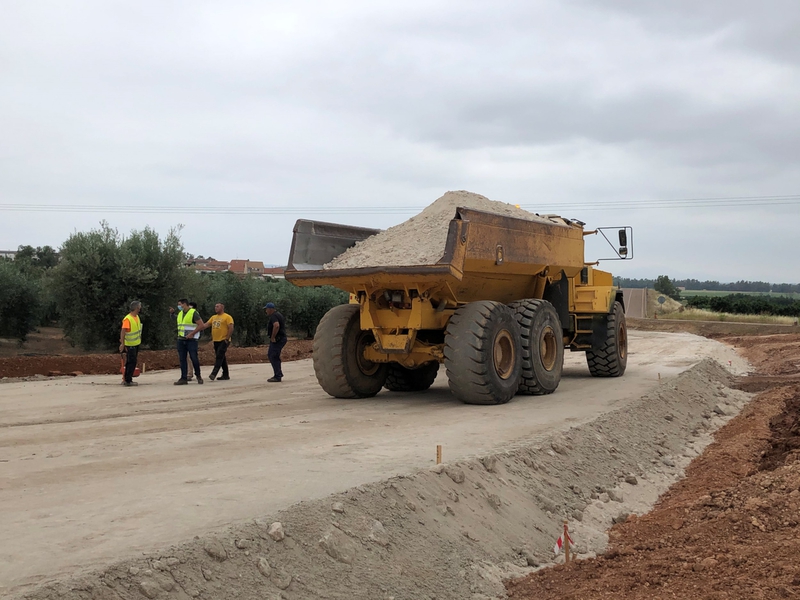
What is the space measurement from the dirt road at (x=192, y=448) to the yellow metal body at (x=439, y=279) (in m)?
1.00

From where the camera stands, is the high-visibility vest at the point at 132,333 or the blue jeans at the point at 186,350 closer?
the high-visibility vest at the point at 132,333

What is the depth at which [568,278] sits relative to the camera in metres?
13.9

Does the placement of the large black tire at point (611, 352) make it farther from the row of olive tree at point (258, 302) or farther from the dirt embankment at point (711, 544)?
the row of olive tree at point (258, 302)

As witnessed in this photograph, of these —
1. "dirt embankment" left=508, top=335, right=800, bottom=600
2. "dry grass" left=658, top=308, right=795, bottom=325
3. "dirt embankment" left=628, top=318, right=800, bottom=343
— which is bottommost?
"dirt embankment" left=508, top=335, right=800, bottom=600

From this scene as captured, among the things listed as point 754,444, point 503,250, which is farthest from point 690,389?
point 503,250

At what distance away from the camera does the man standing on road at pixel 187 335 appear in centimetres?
1449

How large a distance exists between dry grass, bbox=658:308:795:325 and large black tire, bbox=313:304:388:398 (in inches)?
1343

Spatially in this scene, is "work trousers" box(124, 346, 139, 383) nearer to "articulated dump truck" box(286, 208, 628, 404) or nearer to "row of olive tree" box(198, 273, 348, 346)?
"articulated dump truck" box(286, 208, 628, 404)

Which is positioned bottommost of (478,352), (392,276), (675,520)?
(675,520)

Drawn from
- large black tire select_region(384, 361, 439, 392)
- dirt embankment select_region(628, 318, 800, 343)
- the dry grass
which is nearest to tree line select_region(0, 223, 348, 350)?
large black tire select_region(384, 361, 439, 392)

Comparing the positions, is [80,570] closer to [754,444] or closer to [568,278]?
[754,444]

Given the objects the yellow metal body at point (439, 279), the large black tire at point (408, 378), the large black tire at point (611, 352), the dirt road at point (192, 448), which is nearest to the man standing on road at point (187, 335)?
the dirt road at point (192, 448)

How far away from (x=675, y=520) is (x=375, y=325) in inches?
217

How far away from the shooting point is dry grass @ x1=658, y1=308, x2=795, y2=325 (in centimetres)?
4109
